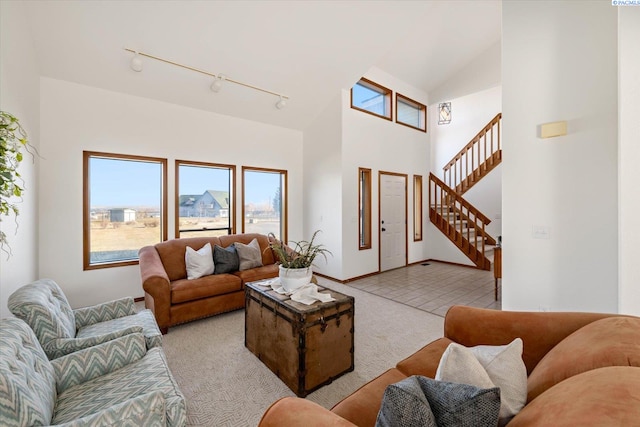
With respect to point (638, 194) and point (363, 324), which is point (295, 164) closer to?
point (363, 324)

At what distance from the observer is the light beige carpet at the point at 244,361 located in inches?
75.7

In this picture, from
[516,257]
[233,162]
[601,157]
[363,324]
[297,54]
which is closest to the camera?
[601,157]

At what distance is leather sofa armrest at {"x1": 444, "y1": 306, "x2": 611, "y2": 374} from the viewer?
1.43m

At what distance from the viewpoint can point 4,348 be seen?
114 centimetres

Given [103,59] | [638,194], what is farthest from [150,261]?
[638,194]

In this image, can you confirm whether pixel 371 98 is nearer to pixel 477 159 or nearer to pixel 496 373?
pixel 477 159

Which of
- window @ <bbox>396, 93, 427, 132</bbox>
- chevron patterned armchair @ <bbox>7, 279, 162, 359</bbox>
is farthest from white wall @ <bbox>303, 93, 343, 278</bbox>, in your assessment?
chevron patterned armchair @ <bbox>7, 279, 162, 359</bbox>

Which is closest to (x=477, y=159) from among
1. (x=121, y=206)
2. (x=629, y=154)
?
(x=629, y=154)

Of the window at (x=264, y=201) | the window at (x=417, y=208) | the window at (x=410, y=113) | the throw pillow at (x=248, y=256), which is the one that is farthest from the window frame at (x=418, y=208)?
the throw pillow at (x=248, y=256)

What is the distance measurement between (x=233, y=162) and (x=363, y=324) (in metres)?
3.42

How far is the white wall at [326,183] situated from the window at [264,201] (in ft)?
1.71

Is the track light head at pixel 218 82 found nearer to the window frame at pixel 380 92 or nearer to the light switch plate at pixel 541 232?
the window frame at pixel 380 92

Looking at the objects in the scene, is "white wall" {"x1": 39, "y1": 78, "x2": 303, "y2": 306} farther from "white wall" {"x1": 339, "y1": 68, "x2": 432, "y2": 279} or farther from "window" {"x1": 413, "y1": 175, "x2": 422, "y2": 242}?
"window" {"x1": 413, "y1": 175, "x2": 422, "y2": 242}

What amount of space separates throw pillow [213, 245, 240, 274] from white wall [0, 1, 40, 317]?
1835mm
